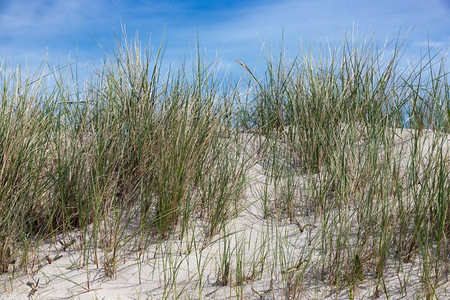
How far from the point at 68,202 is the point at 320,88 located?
2.26m

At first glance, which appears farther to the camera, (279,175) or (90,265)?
(279,175)

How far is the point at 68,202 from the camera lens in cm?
300

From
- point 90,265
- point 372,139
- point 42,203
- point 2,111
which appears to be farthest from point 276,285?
point 2,111

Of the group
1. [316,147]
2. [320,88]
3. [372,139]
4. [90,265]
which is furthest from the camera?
[320,88]

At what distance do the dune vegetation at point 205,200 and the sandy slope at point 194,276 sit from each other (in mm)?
11

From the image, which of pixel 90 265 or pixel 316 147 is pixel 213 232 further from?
pixel 316 147

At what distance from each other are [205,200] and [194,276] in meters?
0.71

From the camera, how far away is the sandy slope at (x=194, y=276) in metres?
2.28

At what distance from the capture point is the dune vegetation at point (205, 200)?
237 cm

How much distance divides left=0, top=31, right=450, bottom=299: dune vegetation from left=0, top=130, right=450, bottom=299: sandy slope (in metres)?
0.01

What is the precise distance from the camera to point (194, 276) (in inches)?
99.0

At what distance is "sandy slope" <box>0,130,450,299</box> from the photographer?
2.28 meters

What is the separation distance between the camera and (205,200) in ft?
10.3

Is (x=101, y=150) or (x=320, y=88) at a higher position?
(x=320, y=88)
